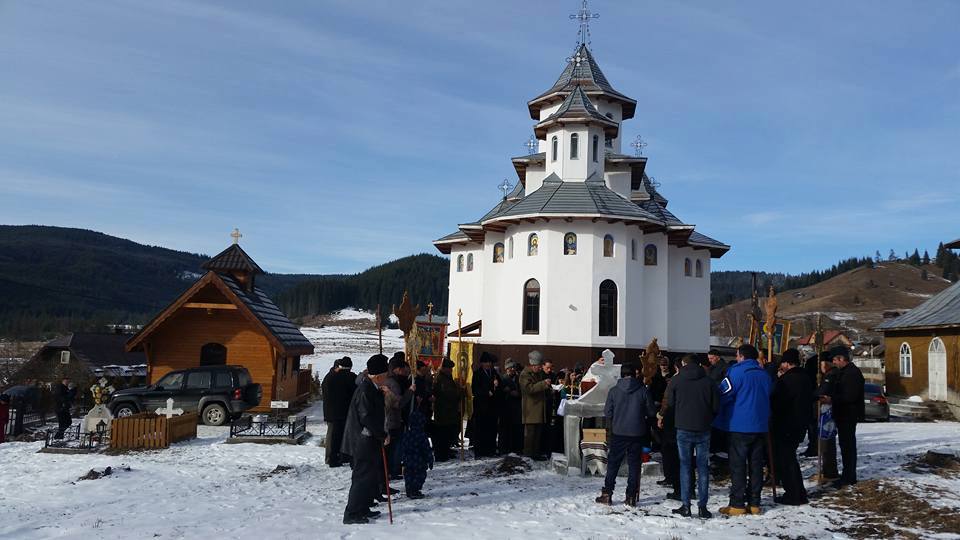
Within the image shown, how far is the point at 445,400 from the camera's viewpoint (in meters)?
12.4

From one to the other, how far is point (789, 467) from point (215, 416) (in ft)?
44.4

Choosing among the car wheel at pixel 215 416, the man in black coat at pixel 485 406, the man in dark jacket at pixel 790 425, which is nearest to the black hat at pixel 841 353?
the man in dark jacket at pixel 790 425

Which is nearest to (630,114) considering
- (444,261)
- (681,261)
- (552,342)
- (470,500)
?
(681,261)

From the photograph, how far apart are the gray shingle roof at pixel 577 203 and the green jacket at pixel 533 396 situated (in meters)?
14.9

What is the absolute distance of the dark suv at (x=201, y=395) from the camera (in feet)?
56.6

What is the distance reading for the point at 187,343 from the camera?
20.9 metres

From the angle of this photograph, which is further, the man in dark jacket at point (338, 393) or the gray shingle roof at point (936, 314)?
the gray shingle roof at point (936, 314)

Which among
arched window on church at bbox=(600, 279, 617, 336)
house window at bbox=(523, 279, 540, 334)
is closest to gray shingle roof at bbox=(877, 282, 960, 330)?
arched window on church at bbox=(600, 279, 617, 336)

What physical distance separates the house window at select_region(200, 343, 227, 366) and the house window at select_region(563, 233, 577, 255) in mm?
12791

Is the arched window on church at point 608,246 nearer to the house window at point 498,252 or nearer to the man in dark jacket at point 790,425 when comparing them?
the house window at point 498,252

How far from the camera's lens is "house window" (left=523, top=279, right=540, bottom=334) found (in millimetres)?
27391

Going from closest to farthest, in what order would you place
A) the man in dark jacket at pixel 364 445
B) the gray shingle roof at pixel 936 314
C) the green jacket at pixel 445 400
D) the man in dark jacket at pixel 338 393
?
the man in dark jacket at pixel 364 445
the man in dark jacket at pixel 338 393
the green jacket at pixel 445 400
the gray shingle roof at pixel 936 314

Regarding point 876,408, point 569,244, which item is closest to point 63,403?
point 569,244

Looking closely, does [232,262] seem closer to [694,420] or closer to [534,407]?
[534,407]
